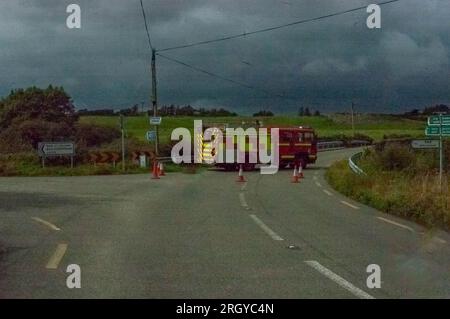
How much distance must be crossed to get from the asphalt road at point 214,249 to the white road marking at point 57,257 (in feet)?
0.05

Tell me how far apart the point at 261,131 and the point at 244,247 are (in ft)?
93.1

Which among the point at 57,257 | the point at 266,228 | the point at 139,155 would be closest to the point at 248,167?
the point at 139,155

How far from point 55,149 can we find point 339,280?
1196 inches

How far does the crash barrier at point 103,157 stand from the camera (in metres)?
38.3

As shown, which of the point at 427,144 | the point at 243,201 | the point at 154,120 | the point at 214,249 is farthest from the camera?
the point at 154,120

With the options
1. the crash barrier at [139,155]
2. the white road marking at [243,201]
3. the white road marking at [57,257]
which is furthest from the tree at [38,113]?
the white road marking at [57,257]

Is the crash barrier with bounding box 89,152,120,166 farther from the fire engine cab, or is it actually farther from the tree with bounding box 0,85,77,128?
the tree with bounding box 0,85,77,128

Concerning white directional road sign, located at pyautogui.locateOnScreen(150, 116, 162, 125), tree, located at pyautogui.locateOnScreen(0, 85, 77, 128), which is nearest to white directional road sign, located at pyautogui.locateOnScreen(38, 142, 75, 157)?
white directional road sign, located at pyautogui.locateOnScreen(150, 116, 162, 125)

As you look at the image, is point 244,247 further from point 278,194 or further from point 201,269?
point 278,194

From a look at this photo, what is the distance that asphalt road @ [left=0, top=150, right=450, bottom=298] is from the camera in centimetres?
752

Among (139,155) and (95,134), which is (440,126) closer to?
(139,155)

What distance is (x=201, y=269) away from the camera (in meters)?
8.60

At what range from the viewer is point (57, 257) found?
379 inches
